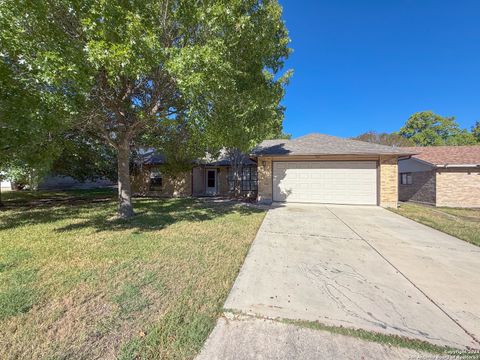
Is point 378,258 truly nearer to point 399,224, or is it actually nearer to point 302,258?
point 302,258

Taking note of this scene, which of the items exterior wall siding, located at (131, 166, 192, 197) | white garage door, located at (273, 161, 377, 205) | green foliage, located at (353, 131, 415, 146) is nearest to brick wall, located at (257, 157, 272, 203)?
white garage door, located at (273, 161, 377, 205)

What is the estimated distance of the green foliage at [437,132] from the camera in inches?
1416

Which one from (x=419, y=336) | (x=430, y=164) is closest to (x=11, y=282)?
(x=419, y=336)

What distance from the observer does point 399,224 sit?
24.8ft

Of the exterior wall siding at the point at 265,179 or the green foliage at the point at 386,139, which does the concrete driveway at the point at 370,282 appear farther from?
the green foliage at the point at 386,139

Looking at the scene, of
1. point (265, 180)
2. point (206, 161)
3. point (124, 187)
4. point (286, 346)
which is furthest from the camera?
point (206, 161)

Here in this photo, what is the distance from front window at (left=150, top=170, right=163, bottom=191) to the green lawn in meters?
10.7

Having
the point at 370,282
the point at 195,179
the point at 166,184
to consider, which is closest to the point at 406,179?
the point at 195,179

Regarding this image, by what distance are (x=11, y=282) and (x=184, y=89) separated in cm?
466

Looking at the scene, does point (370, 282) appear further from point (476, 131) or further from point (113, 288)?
point (476, 131)

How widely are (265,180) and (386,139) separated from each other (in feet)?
119

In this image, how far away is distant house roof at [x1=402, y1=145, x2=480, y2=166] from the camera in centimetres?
1300

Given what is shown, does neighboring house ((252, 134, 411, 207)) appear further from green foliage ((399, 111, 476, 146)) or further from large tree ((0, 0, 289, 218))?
green foliage ((399, 111, 476, 146))

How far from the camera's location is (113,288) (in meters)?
3.26
